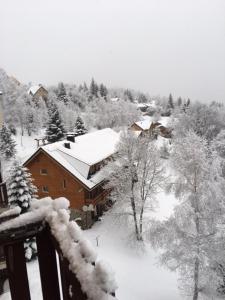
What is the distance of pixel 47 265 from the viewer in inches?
80.4

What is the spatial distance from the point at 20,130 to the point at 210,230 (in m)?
47.1

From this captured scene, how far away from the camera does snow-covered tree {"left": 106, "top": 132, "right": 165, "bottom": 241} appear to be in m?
20.0

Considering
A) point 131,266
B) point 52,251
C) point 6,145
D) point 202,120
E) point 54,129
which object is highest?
point 52,251

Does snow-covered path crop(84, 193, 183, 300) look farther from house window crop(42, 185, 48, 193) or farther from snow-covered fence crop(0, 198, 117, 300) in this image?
snow-covered fence crop(0, 198, 117, 300)

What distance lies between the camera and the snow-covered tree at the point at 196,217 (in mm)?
13086

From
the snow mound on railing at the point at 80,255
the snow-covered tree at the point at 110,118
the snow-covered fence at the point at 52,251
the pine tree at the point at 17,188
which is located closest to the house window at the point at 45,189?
the pine tree at the point at 17,188

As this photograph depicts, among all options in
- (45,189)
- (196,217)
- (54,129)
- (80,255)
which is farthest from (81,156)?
(80,255)

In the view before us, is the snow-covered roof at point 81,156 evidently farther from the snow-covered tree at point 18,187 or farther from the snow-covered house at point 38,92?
the snow-covered house at point 38,92

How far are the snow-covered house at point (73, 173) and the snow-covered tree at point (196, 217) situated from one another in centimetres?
932

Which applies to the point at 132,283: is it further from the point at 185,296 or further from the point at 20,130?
the point at 20,130

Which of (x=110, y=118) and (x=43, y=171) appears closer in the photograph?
(x=43, y=171)

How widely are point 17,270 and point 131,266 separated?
655 inches

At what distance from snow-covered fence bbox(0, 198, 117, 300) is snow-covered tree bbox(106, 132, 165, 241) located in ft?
58.9

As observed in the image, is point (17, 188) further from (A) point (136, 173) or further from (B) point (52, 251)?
(B) point (52, 251)
